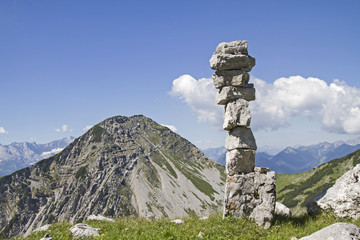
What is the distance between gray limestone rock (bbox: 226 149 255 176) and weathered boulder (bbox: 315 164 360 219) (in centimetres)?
496

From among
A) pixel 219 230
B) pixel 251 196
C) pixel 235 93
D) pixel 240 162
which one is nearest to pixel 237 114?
pixel 235 93

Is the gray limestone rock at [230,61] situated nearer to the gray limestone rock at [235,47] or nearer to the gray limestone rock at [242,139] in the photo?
the gray limestone rock at [235,47]

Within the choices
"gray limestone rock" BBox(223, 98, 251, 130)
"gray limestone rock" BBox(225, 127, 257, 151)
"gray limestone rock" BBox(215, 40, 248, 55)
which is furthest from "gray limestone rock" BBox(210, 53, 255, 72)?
"gray limestone rock" BBox(225, 127, 257, 151)

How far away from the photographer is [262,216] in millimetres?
15461

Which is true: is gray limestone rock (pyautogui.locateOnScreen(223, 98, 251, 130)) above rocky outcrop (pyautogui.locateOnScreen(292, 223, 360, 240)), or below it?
above

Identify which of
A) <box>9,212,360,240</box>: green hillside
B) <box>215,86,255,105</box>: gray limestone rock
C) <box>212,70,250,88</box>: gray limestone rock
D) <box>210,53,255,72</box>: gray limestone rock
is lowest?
<box>9,212,360,240</box>: green hillside

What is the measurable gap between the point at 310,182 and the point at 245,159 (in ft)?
675

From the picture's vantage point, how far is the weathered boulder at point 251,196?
51.7ft

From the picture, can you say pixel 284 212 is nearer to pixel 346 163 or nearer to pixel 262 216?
pixel 262 216

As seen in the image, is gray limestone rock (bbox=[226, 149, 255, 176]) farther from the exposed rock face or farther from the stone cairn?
the exposed rock face

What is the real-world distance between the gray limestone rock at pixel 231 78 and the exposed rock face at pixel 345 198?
9.28m

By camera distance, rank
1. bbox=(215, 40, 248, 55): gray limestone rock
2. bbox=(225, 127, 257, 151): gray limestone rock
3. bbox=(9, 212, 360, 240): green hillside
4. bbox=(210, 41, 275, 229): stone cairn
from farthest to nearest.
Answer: bbox=(215, 40, 248, 55): gray limestone rock → bbox=(225, 127, 257, 151): gray limestone rock → bbox=(210, 41, 275, 229): stone cairn → bbox=(9, 212, 360, 240): green hillside

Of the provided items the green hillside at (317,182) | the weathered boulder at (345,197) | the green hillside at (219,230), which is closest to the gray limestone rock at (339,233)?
the green hillside at (219,230)

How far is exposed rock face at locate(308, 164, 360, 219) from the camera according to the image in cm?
1526
